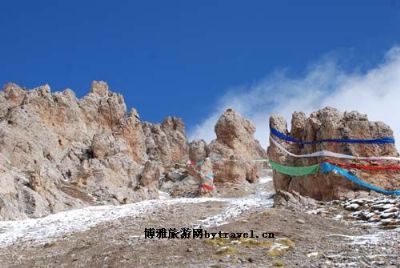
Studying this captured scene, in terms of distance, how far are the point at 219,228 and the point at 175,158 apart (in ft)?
206

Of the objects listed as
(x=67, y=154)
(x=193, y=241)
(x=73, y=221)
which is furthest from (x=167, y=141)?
(x=193, y=241)

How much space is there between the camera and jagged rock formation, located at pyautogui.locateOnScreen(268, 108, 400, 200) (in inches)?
953

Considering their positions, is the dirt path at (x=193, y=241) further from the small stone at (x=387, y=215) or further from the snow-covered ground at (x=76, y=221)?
the small stone at (x=387, y=215)

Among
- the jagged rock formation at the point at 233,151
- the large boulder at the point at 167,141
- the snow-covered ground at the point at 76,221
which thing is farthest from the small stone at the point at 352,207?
the large boulder at the point at 167,141

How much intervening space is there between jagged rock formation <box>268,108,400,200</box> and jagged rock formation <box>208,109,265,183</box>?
18.5m

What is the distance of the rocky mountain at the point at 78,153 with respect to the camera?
102 ft

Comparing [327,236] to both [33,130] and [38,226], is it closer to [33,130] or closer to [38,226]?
[38,226]

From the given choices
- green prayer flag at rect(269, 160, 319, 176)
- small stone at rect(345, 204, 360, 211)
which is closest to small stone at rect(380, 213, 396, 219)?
small stone at rect(345, 204, 360, 211)

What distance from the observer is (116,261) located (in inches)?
596

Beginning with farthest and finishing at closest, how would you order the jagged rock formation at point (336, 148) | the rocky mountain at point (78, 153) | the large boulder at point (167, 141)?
the large boulder at point (167, 141), the rocky mountain at point (78, 153), the jagged rock formation at point (336, 148)

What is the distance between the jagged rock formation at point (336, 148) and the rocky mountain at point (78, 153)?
1399cm

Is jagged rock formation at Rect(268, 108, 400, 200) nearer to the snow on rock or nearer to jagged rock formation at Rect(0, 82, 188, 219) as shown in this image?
the snow on rock

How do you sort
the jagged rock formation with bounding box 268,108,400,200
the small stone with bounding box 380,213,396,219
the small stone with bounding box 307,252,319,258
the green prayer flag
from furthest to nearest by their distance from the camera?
the green prayer flag, the jagged rock formation with bounding box 268,108,400,200, the small stone with bounding box 380,213,396,219, the small stone with bounding box 307,252,319,258

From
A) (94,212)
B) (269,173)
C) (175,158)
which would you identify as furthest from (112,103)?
(94,212)
